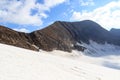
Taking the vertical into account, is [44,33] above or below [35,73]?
above

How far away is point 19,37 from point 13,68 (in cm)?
6213

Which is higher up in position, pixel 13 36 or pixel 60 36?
pixel 60 36

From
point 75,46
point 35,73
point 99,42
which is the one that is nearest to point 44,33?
point 75,46

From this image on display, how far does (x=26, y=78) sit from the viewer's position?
50.9 feet

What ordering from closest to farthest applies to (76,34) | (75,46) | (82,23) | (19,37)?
(19,37), (75,46), (76,34), (82,23)

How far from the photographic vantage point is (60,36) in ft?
355

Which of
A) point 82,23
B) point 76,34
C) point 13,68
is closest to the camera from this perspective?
point 13,68

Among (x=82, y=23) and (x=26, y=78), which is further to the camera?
(x=82, y=23)

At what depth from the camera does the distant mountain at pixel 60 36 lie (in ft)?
238

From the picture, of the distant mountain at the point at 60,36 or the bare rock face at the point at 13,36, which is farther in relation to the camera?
the distant mountain at the point at 60,36

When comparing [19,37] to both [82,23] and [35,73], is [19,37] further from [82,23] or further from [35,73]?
[82,23]

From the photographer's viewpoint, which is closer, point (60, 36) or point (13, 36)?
point (13, 36)

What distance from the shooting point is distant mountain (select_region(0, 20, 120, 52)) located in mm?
72688

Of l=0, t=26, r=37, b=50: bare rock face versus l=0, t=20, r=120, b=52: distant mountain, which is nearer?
l=0, t=26, r=37, b=50: bare rock face
